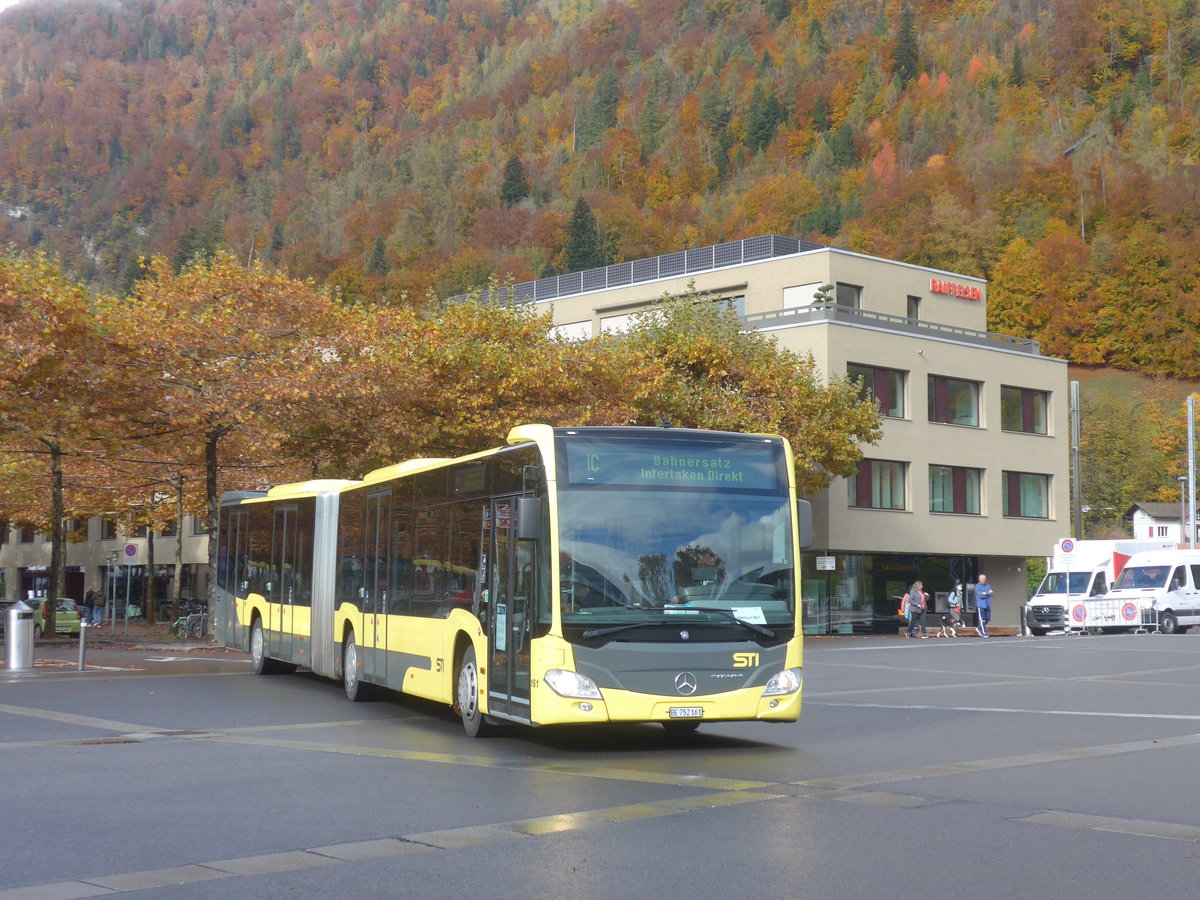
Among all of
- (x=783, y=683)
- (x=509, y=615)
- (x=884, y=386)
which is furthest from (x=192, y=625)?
(x=783, y=683)

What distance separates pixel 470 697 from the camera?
14.8 metres

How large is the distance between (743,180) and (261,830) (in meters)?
143

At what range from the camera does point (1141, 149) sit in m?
134

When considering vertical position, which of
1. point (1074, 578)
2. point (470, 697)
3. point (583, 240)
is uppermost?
point (583, 240)

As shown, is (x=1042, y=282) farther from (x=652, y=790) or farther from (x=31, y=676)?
(x=652, y=790)

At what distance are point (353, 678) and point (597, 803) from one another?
9743 mm

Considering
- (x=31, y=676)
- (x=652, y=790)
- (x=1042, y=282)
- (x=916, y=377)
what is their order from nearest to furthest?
1. (x=652, y=790)
2. (x=31, y=676)
3. (x=916, y=377)
4. (x=1042, y=282)

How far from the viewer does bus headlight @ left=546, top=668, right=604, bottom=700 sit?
502 inches

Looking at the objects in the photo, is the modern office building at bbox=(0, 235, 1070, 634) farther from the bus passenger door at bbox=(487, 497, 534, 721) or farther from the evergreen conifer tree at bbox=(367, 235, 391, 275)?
the evergreen conifer tree at bbox=(367, 235, 391, 275)

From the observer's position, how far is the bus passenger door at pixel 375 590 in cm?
1789

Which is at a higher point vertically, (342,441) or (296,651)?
(342,441)

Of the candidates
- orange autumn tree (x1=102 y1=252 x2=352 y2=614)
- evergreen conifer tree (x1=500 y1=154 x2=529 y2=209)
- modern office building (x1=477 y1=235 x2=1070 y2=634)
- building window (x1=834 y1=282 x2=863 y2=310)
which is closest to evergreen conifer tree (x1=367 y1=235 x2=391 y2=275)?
evergreen conifer tree (x1=500 y1=154 x2=529 y2=209)

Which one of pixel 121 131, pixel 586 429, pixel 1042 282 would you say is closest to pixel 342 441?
pixel 586 429

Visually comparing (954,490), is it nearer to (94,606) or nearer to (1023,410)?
(1023,410)
